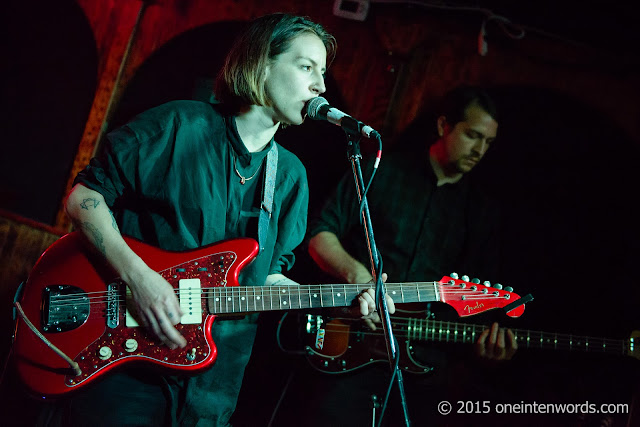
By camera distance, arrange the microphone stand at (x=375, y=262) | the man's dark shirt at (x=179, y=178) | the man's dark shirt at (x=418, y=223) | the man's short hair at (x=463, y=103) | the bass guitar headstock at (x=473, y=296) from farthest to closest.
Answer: the man's short hair at (x=463, y=103), the man's dark shirt at (x=418, y=223), the bass guitar headstock at (x=473, y=296), the man's dark shirt at (x=179, y=178), the microphone stand at (x=375, y=262)

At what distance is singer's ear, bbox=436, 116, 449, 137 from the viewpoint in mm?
3513

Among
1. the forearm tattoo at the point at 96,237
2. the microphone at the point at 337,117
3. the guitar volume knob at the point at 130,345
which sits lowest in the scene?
the guitar volume knob at the point at 130,345

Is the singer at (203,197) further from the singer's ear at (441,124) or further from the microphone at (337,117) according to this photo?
the singer's ear at (441,124)

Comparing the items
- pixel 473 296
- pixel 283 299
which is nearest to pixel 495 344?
pixel 473 296

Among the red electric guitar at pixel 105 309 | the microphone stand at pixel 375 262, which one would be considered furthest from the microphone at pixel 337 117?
the red electric guitar at pixel 105 309

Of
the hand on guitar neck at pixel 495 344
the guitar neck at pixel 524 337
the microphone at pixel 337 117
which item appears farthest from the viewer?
the hand on guitar neck at pixel 495 344

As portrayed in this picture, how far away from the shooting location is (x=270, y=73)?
237 centimetres

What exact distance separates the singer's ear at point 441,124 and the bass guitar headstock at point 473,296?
1.55 m

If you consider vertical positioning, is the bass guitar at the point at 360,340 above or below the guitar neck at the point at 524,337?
below

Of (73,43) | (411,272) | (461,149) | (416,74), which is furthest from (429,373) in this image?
(73,43)

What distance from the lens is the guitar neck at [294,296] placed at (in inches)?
79.7

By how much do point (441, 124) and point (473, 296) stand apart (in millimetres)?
1632

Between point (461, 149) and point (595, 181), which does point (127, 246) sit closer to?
point (461, 149)

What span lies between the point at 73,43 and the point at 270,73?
2513 mm
